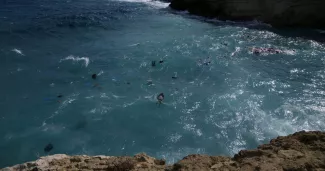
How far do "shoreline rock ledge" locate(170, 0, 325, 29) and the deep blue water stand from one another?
194 centimetres

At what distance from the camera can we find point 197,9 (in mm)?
29969

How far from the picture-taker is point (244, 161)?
6414mm

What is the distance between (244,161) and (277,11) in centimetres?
2305

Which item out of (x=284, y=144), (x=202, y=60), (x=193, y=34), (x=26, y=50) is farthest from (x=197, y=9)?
(x=284, y=144)

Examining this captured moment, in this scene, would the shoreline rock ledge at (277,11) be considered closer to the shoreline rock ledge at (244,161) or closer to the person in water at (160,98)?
the person in water at (160,98)

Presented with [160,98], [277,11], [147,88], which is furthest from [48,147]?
[277,11]

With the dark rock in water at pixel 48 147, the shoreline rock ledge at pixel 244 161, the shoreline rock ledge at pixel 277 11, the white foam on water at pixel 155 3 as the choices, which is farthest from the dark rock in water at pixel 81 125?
the white foam on water at pixel 155 3

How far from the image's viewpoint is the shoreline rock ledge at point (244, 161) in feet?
19.6

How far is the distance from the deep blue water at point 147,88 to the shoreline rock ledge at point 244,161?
16.4ft

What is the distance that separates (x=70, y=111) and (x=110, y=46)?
8247 millimetres

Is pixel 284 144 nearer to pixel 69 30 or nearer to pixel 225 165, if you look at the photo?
pixel 225 165

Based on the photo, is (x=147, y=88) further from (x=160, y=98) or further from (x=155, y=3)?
(x=155, y=3)

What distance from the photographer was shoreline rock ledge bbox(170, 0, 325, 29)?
84.1 ft

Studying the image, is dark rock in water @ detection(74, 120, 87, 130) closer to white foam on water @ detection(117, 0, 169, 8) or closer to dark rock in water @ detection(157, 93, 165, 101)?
dark rock in water @ detection(157, 93, 165, 101)
